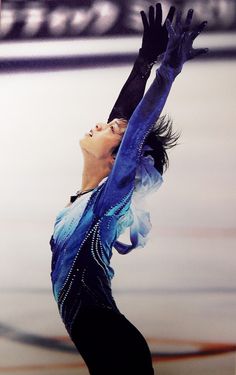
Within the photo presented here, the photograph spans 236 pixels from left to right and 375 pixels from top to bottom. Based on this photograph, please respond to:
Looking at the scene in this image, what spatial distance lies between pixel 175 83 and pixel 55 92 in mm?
559

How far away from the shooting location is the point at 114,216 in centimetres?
224

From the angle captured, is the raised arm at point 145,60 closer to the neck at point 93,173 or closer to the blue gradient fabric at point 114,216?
the blue gradient fabric at point 114,216

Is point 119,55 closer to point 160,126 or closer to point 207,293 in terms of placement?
point 160,126

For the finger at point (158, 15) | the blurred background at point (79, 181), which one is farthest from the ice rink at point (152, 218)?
the finger at point (158, 15)

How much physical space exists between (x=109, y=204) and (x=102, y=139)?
0.31 metres

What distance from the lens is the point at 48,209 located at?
7.46ft

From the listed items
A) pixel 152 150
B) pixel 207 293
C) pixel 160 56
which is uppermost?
pixel 160 56

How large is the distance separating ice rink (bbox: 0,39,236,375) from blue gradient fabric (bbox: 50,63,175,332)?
1.9 inches

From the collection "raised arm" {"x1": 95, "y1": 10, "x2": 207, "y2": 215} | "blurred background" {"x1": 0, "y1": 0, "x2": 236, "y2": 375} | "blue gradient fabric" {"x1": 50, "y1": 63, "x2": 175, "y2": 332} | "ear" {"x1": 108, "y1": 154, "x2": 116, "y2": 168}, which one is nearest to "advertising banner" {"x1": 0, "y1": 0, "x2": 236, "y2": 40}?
"blurred background" {"x1": 0, "y1": 0, "x2": 236, "y2": 375}

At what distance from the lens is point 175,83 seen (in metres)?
2.27

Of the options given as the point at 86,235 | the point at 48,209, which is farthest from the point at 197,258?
the point at 48,209

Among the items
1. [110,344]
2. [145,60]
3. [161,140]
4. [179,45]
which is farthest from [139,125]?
[110,344]

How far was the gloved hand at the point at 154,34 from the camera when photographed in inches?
89.3

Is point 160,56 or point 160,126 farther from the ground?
point 160,56
